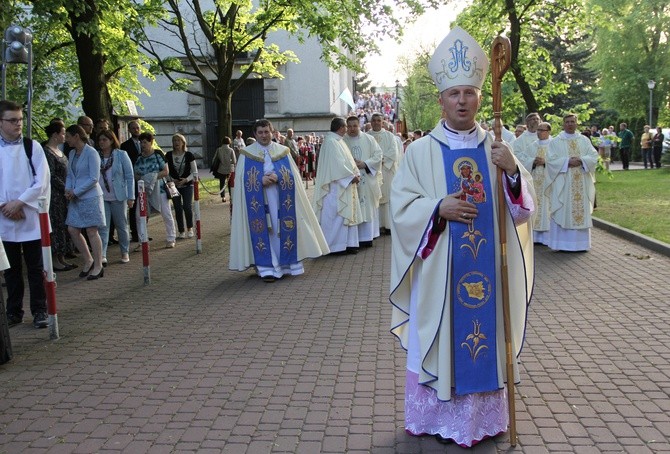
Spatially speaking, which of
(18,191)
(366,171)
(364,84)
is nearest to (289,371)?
(18,191)

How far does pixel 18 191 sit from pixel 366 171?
23.4ft

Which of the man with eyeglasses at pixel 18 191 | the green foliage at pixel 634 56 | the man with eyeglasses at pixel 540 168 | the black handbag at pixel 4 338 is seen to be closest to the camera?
the black handbag at pixel 4 338

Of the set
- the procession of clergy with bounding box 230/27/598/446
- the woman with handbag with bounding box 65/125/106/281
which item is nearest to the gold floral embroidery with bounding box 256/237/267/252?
the woman with handbag with bounding box 65/125/106/281

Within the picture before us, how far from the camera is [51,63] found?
2381cm

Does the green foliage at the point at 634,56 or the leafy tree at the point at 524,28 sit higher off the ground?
the green foliage at the point at 634,56

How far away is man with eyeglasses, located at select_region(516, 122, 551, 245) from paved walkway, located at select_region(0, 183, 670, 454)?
265 cm

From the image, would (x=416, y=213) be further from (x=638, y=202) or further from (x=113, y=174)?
(x=638, y=202)

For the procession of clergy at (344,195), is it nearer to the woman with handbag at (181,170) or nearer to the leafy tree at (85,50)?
the woman with handbag at (181,170)

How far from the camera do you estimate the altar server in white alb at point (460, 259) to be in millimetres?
4527

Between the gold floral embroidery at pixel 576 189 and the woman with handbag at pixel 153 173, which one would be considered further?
the woman with handbag at pixel 153 173

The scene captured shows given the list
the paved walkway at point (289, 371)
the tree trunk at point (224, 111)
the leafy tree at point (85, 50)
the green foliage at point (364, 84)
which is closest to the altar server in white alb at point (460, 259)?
the paved walkway at point (289, 371)

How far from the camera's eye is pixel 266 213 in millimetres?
10352

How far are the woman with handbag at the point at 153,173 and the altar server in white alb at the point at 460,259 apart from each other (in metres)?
9.77

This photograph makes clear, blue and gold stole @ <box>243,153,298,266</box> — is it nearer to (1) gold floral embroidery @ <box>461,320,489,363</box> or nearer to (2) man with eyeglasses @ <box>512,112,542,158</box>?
Answer: (2) man with eyeglasses @ <box>512,112,542,158</box>
